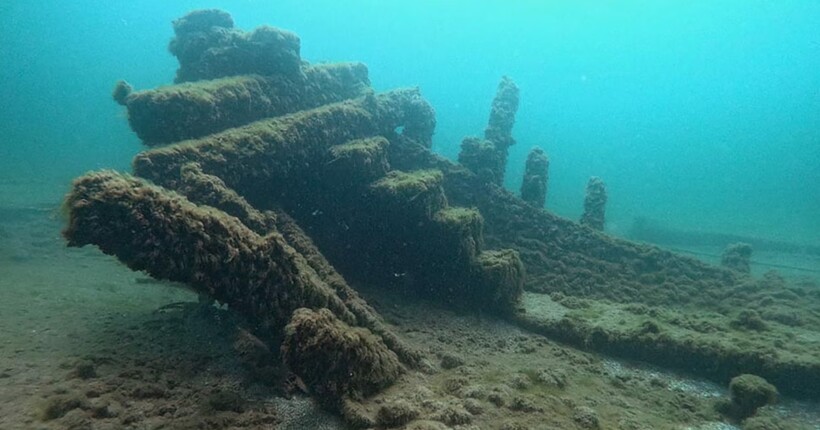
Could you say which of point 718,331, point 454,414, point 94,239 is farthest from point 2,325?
point 718,331

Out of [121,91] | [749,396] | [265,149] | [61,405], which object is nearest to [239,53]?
[121,91]

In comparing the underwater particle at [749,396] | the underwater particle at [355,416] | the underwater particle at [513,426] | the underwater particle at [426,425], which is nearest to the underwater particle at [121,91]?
the underwater particle at [355,416]

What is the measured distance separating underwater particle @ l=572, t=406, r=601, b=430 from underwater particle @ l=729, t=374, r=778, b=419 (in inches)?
107

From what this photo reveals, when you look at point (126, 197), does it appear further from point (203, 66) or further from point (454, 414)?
point (203, 66)

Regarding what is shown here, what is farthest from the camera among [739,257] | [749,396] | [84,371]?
[739,257]

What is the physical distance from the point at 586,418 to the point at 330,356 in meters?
3.76

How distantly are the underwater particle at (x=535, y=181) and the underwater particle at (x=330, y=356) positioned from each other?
34.9ft

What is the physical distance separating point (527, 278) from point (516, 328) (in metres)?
2.73

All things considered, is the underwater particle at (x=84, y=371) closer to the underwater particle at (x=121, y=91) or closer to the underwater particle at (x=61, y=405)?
the underwater particle at (x=61, y=405)

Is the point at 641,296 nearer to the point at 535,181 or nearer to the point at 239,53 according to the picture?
the point at 535,181

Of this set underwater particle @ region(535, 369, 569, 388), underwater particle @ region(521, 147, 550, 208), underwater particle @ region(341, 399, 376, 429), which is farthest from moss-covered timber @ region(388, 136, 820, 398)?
underwater particle @ region(341, 399, 376, 429)

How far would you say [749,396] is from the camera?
24.1ft

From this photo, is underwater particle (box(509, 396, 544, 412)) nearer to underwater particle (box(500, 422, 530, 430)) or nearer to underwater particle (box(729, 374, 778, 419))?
underwater particle (box(500, 422, 530, 430))

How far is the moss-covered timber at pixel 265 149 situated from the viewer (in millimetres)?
8508
